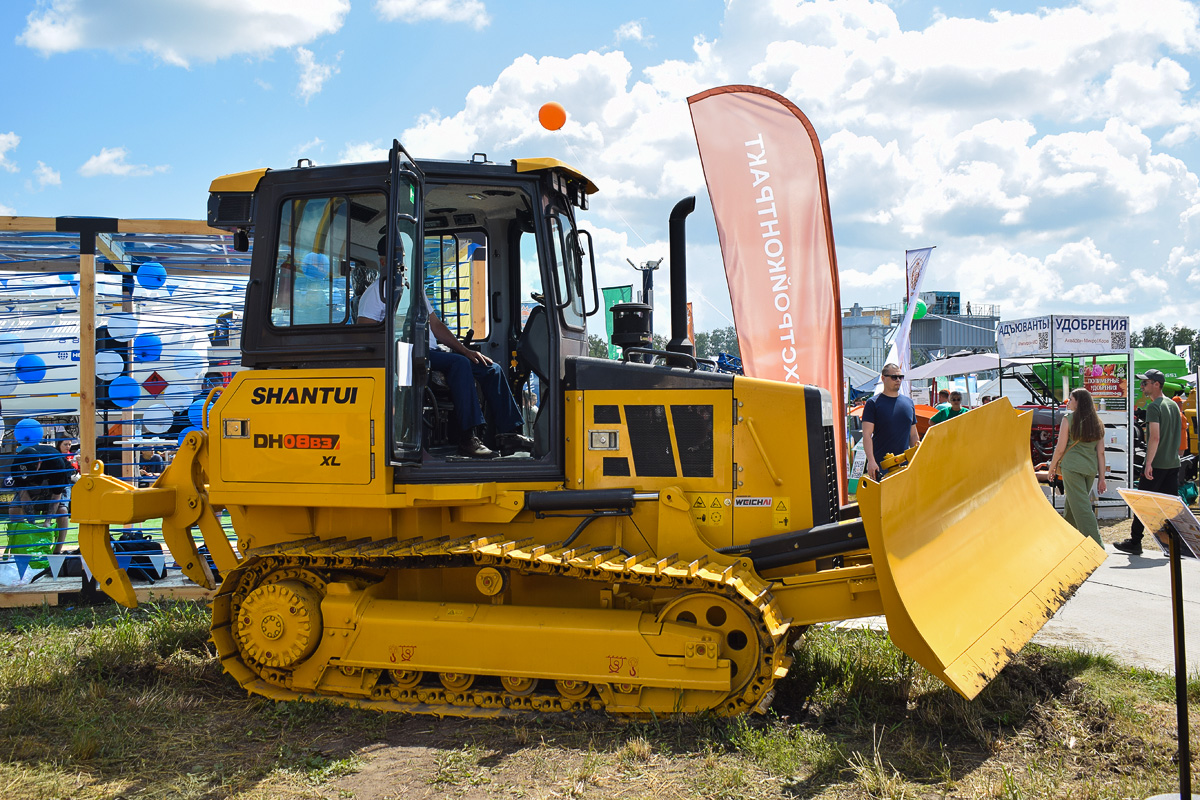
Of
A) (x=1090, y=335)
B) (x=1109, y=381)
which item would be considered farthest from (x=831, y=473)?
(x=1090, y=335)

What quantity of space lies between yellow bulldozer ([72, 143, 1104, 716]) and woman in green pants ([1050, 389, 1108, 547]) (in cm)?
309

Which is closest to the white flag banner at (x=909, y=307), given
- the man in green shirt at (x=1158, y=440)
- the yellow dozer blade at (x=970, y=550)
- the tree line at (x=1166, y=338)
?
the man in green shirt at (x=1158, y=440)

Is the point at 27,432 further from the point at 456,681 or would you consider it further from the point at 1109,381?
the point at 1109,381

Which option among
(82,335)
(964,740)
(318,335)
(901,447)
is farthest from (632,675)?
(82,335)

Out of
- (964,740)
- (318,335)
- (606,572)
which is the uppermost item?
(318,335)

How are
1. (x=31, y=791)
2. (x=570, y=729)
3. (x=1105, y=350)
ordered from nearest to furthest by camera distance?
(x=31, y=791), (x=570, y=729), (x=1105, y=350)

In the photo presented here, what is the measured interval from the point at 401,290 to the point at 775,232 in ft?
14.8

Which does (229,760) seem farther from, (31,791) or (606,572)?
(606,572)

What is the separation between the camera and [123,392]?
772 cm

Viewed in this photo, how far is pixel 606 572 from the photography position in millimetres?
4555

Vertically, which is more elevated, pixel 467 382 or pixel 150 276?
pixel 150 276

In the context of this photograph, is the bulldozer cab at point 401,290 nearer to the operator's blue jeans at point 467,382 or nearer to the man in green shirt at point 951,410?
the operator's blue jeans at point 467,382

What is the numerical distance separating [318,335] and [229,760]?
7.42 ft

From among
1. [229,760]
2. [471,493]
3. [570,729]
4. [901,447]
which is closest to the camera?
[229,760]
